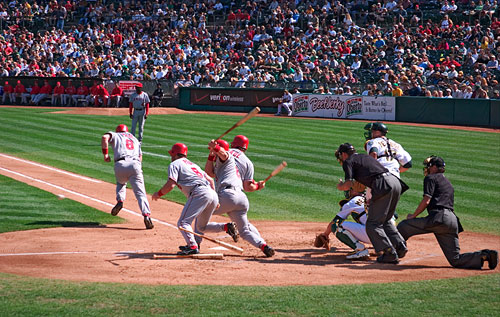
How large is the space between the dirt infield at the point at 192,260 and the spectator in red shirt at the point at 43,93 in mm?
29771

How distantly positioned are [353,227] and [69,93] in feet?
108

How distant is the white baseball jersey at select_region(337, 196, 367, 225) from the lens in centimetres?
1017

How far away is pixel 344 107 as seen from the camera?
34.2m

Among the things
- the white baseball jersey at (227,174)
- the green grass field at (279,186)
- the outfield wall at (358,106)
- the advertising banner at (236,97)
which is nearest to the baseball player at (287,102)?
the outfield wall at (358,106)

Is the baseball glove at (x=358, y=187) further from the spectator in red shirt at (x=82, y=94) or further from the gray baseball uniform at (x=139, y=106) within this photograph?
the spectator in red shirt at (x=82, y=94)

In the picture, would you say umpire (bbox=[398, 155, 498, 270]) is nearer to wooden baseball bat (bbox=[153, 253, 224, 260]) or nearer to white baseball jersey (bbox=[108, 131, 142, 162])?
wooden baseball bat (bbox=[153, 253, 224, 260])

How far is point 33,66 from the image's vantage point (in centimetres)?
4503

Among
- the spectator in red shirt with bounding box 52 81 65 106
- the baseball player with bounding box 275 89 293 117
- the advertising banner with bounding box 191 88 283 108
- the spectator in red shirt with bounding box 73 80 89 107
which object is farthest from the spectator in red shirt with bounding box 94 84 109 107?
the baseball player with bounding box 275 89 293 117

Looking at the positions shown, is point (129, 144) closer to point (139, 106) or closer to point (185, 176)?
point (185, 176)

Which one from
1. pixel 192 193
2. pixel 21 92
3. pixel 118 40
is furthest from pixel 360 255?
pixel 118 40

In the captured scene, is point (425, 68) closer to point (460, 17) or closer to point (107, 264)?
point (460, 17)

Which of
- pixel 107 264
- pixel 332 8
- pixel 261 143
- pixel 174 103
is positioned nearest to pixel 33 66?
pixel 174 103

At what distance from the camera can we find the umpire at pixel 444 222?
30.2 ft

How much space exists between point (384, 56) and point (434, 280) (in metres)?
29.7
